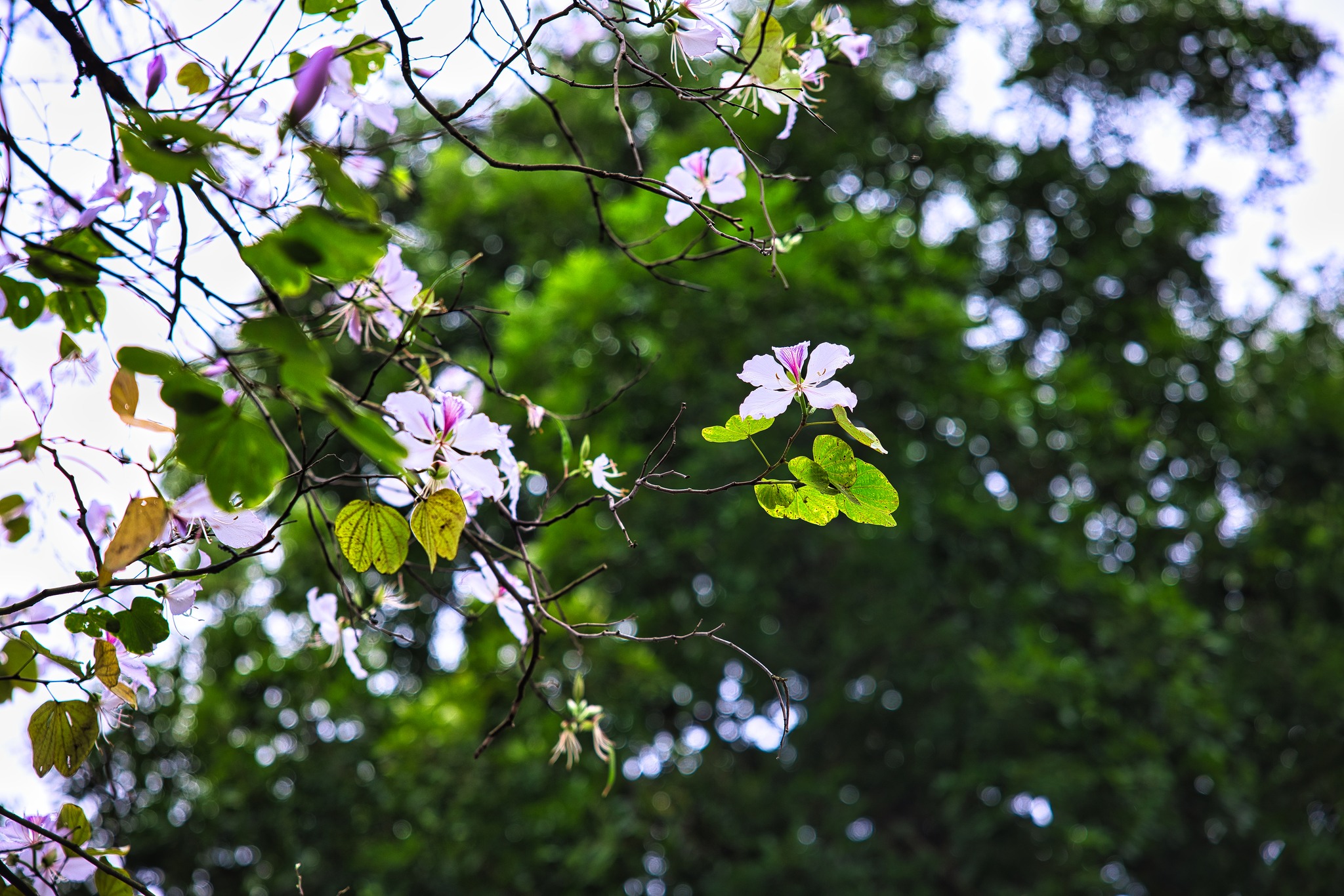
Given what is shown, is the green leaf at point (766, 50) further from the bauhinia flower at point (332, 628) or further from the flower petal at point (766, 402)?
the bauhinia flower at point (332, 628)

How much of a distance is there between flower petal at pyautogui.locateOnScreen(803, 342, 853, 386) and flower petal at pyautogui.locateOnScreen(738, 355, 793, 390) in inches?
0.6

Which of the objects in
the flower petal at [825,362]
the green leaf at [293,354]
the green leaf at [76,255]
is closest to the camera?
the green leaf at [293,354]

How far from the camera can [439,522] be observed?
0.70 metres

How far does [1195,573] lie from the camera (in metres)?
3.96

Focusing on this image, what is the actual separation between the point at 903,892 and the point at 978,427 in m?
1.68

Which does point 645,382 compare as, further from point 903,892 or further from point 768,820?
point 903,892

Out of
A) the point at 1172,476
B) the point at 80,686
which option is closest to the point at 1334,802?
the point at 1172,476

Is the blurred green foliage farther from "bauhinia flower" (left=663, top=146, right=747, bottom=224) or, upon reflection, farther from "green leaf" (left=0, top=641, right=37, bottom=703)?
"green leaf" (left=0, top=641, right=37, bottom=703)

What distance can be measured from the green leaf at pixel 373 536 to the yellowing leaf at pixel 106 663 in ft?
0.83

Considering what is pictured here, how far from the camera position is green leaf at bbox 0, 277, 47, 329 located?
31.9 inches

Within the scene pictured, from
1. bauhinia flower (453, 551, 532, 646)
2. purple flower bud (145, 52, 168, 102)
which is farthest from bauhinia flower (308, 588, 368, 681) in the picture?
purple flower bud (145, 52, 168, 102)

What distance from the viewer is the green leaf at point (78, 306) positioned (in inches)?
31.8

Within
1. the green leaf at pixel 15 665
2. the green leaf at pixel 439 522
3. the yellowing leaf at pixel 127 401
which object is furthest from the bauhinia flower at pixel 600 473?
the green leaf at pixel 15 665

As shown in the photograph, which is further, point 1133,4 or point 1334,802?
point 1133,4
